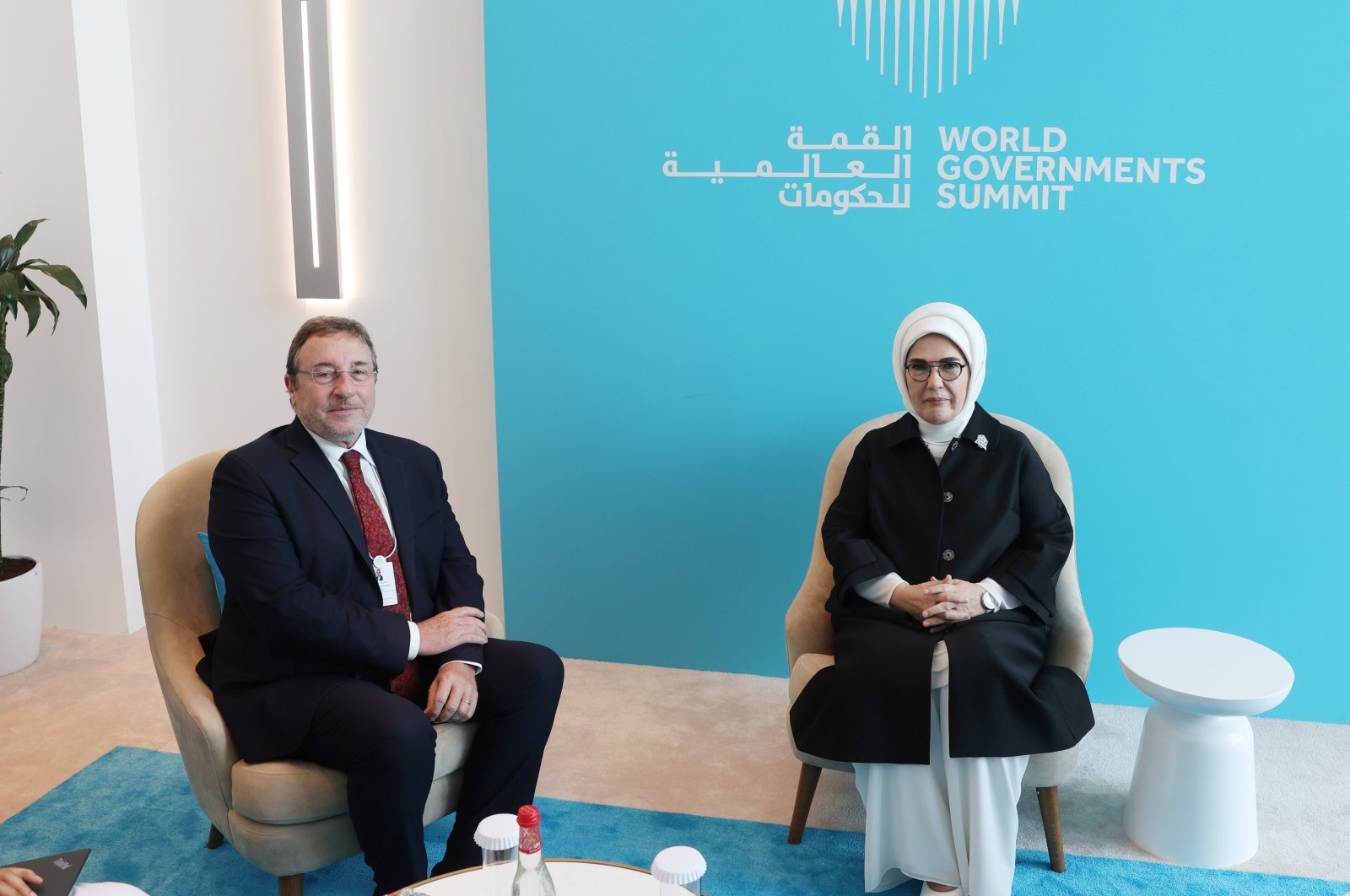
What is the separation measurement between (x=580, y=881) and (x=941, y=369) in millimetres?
1513

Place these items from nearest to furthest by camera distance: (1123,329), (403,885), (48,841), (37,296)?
1. (403,885)
2. (48,841)
3. (1123,329)
4. (37,296)

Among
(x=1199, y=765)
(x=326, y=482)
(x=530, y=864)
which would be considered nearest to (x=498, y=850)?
(x=530, y=864)

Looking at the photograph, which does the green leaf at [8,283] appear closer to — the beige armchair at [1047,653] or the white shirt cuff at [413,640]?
the white shirt cuff at [413,640]

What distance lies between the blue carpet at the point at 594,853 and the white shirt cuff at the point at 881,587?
2.04 feet

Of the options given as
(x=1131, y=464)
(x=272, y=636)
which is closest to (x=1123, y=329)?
(x=1131, y=464)

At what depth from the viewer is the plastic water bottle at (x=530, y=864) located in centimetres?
158

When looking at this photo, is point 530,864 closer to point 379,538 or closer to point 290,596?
point 290,596

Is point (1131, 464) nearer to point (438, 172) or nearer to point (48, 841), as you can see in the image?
point (438, 172)

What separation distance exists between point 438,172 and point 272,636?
6.24 ft

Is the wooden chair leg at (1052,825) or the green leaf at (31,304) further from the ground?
the green leaf at (31,304)

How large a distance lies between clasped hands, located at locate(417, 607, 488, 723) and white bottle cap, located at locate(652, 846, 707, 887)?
869 millimetres

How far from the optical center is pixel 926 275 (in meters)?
3.29

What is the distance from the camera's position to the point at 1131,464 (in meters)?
3.28

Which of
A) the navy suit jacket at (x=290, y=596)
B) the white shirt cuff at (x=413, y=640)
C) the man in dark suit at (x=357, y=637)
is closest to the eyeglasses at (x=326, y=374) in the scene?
the man in dark suit at (x=357, y=637)
